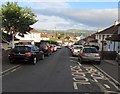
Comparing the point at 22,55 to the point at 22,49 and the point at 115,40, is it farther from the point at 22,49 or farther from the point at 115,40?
the point at 115,40

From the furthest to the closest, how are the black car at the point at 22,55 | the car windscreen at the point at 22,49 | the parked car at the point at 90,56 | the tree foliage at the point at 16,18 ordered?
the tree foliage at the point at 16,18 → the parked car at the point at 90,56 → the car windscreen at the point at 22,49 → the black car at the point at 22,55

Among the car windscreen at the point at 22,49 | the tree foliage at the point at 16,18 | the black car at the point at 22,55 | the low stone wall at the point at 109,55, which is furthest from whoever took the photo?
the tree foliage at the point at 16,18

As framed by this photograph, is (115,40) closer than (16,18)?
Yes

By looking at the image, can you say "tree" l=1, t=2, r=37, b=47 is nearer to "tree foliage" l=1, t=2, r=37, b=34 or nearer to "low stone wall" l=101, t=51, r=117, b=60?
"tree foliage" l=1, t=2, r=37, b=34

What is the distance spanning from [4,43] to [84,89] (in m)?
49.0

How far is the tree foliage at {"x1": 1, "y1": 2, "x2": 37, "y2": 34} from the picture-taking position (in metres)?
50.2

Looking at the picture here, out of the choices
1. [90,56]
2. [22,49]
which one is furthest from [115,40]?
[22,49]

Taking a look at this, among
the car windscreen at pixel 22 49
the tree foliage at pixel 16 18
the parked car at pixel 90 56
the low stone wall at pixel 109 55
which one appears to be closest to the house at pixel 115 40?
the low stone wall at pixel 109 55

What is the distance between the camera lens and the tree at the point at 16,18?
165 ft

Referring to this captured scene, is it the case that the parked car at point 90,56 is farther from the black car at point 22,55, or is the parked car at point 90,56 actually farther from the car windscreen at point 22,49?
the car windscreen at point 22,49

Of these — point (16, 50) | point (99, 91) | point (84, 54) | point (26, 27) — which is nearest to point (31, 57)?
point (16, 50)

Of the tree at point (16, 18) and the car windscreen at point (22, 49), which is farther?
the tree at point (16, 18)

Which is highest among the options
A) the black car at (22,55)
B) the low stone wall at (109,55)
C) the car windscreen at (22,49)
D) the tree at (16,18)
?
the tree at (16,18)

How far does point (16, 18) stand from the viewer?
5044cm
